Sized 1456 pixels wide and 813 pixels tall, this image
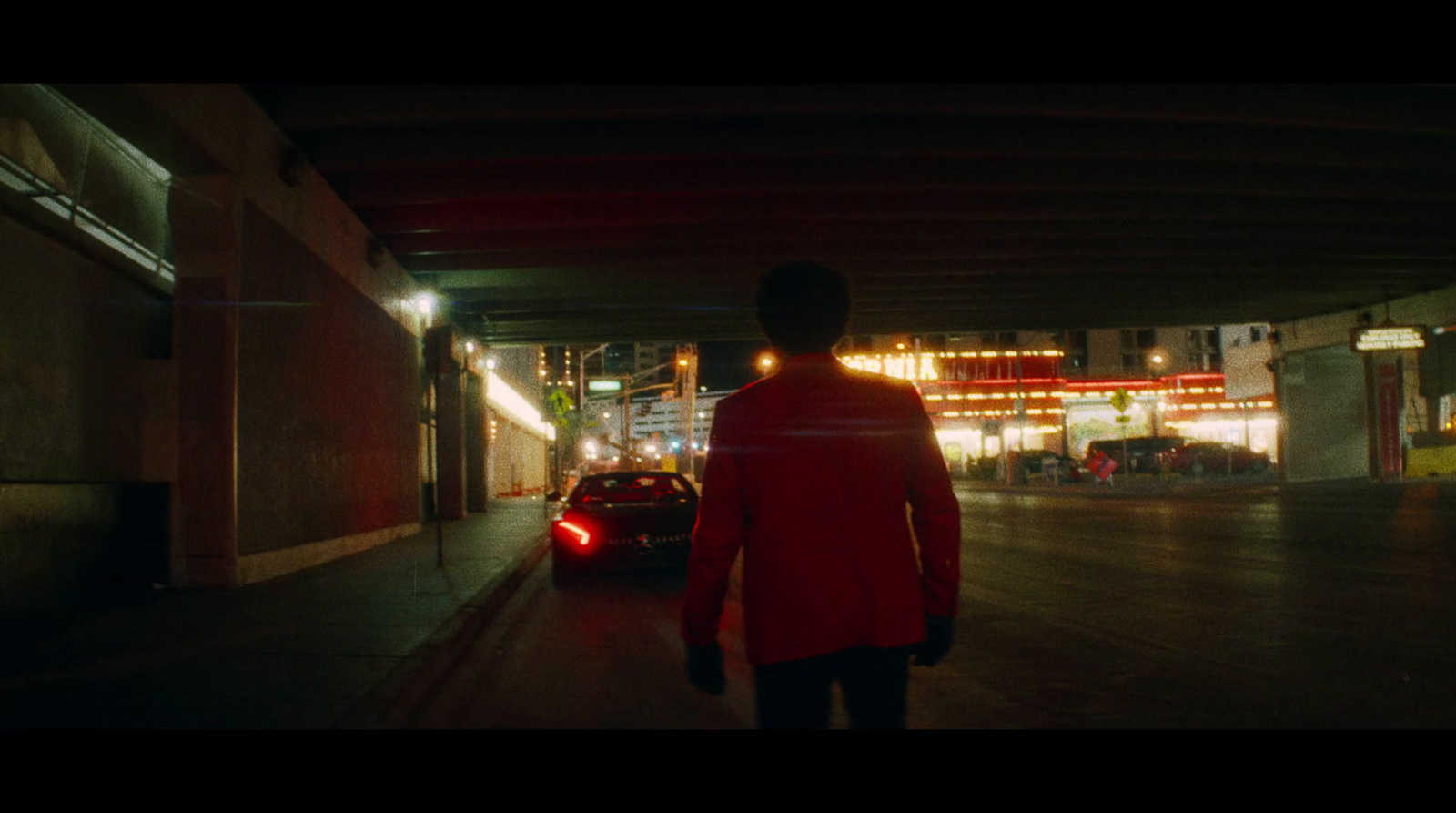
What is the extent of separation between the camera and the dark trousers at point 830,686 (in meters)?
2.38

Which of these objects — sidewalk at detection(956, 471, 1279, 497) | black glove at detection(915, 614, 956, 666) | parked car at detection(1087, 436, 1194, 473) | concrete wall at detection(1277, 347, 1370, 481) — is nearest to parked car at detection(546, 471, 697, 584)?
black glove at detection(915, 614, 956, 666)

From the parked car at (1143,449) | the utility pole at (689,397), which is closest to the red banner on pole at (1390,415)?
the parked car at (1143,449)

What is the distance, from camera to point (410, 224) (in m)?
13.6

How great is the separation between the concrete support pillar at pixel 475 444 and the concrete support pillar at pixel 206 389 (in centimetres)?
1536

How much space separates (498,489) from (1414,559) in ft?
104

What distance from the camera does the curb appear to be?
476cm

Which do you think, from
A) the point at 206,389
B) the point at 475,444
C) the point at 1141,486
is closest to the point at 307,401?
the point at 206,389

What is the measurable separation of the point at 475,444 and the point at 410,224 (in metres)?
12.4

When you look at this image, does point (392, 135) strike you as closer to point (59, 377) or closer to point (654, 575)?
point (59, 377)

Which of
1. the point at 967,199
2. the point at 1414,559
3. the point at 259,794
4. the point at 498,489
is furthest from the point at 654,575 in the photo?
the point at 498,489

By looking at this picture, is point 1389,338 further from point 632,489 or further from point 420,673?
point 420,673

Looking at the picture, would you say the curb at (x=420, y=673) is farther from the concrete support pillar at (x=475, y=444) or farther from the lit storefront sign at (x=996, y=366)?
the lit storefront sign at (x=996, y=366)

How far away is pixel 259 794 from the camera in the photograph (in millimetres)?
3789

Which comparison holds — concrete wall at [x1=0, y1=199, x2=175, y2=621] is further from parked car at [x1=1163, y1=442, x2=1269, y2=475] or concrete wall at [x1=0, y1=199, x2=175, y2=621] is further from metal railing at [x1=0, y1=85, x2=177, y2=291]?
parked car at [x1=1163, y1=442, x2=1269, y2=475]
